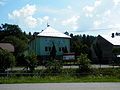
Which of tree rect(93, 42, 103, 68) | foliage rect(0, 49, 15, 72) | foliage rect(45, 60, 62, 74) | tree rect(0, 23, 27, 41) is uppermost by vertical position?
tree rect(0, 23, 27, 41)

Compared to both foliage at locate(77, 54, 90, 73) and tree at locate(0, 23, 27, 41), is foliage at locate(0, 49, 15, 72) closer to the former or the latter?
foliage at locate(77, 54, 90, 73)

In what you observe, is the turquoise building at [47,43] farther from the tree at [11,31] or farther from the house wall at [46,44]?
the tree at [11,31]

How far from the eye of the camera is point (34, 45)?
98.2m

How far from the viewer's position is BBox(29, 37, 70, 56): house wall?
97.9 metres

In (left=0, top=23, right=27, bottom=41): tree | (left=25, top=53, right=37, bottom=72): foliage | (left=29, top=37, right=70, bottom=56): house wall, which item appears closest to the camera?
(left=25, top=53, right=37, bottom=72): foliage

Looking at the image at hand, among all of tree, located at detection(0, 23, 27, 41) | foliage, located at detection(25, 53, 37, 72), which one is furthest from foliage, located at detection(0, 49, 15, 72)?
tree, located at detection(0, 23, 27, 41)

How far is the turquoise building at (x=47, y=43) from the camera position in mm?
97781

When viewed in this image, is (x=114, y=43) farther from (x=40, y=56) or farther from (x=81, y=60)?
(x=81, y=60)

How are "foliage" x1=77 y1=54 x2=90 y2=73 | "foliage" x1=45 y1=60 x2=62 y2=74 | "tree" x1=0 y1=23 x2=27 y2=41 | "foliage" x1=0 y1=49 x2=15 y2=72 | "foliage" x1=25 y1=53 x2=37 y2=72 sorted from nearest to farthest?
"foliage" x1=45 y1=60 x2=62 y2=74
"foliage" x1=77 y1=54 x2=90 y2=73
"foliage" x1=0 y1=49 x2=15 y2=72
"foliage" x1=25 y1=53 x2=37 y2=72
"tree" x1=0 y1=23 x2=27 y2=41

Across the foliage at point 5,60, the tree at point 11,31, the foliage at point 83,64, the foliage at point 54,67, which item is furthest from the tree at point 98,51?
the foliage at point 5,60

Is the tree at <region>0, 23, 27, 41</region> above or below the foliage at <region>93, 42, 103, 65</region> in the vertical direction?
above

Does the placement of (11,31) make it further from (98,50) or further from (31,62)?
(31,62)
